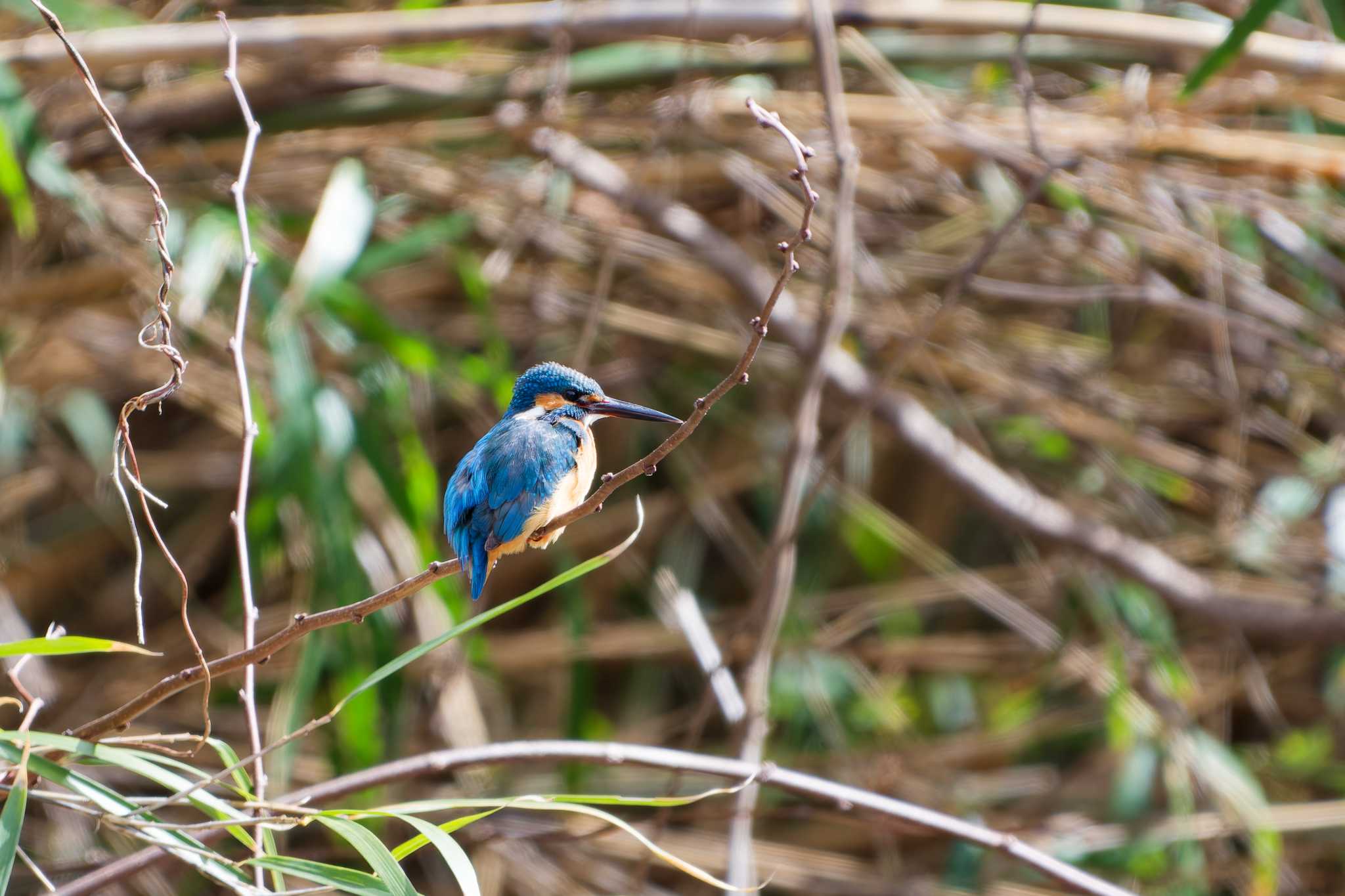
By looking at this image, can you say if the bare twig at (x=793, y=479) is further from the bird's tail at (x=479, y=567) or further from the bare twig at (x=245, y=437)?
the bare twig at (x=245, y=437)

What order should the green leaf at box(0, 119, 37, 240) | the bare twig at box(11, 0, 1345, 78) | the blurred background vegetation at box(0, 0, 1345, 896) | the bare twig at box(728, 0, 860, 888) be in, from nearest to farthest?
the bare twig at box(728, 0, 860, 888)
the green leaf at box(0, 119, 37, 240)
the bare twig at box(11, 0, 1345, 78)
the blurred background vegetation at box(0, 0, 1345, 896)

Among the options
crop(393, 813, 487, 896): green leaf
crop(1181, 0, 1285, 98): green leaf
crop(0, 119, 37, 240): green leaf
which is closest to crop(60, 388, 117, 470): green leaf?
crop(0, 119, 37, 240): green leaf

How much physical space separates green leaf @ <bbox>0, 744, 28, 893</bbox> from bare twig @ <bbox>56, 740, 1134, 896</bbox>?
142 millimetres

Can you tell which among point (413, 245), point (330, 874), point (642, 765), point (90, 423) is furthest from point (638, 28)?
point (330, 874)

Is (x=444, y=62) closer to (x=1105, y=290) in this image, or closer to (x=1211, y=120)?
(x=1105, y=290)

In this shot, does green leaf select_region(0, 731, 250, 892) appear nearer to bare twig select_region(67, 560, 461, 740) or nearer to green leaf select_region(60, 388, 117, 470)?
bare twig select_region(67, 560, 461, 740)

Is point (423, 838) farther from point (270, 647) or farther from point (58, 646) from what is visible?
point (58, 646)

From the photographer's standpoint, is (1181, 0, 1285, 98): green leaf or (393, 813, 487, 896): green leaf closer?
(393, 813, 487, 896): green leaf

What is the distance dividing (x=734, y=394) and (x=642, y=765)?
2144 mm

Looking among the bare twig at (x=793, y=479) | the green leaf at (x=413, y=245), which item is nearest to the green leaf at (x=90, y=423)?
the green leaf at (x=413, y=245)

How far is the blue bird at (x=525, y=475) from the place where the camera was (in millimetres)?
1545

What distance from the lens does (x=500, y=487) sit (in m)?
1.57

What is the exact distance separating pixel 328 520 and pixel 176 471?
3.65ft

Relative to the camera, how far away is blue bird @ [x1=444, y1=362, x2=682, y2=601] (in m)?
1.54
